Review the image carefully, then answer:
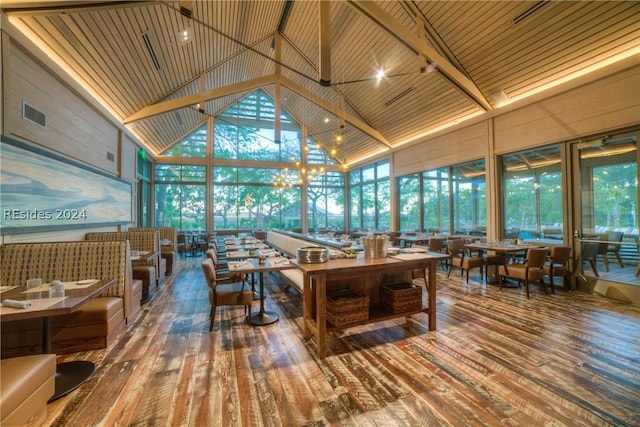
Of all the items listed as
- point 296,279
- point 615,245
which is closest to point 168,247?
point 296,279

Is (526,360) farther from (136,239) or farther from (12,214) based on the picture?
(136,239)

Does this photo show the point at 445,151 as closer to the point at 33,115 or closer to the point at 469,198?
the point at 469,198

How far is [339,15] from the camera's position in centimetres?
633

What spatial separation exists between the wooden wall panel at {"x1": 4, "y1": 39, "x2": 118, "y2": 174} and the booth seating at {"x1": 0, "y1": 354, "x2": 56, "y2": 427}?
292cm

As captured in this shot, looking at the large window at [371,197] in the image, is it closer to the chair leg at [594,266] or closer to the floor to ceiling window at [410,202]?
the floor to ceiling window at [410,202]

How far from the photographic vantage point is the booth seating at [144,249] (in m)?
4.36

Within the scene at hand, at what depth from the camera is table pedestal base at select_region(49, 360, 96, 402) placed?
6.70 ft

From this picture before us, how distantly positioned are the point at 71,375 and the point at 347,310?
2503 millimetres

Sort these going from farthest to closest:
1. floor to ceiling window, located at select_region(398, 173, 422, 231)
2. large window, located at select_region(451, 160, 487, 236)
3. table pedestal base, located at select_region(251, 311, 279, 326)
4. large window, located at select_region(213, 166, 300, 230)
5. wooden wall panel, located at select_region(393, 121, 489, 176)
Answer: large window, located at select_region(213, 166, 300, 230) → floor to ceiling window, located at select_region(398, 173, 422, 231) → large window, located at select_region(451, 160, 487, 236) → wooden wall panel, located at select_region(393, 121, 489, 176) → table pedestal base, located at select_region(251, 311, 279, 326)

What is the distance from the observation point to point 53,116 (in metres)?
3.92

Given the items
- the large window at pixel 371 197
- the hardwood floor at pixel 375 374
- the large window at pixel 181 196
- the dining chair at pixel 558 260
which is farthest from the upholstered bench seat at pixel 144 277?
the large window at pixel 371 197

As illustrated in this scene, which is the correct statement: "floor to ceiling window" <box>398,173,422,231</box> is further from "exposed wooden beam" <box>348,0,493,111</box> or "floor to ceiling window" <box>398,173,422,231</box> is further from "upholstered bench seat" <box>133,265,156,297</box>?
"upholstered bench seat" <box>133,265,156,297</box>

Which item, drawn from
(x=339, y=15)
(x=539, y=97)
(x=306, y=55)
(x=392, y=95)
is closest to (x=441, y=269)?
(x=539, y=97)

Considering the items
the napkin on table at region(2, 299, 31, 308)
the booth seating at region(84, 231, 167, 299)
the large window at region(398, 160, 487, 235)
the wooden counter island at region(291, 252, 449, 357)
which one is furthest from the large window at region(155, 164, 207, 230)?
the napkin on table at region(2, 299, 31, 308)
